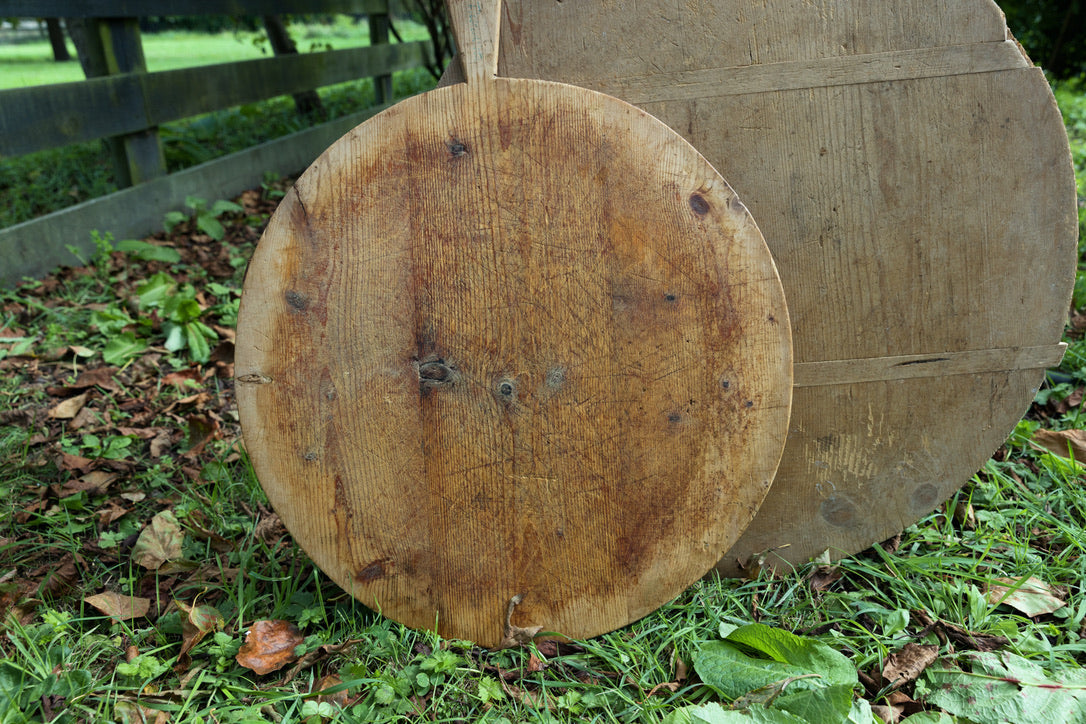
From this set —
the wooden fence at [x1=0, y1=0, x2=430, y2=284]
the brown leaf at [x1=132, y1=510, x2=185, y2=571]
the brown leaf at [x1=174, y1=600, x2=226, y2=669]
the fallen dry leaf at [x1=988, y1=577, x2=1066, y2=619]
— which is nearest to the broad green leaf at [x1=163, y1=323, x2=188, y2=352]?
the wooden fence at [x1=0, y1=0, x2=430, y2=284]

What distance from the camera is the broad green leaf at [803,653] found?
144 cm

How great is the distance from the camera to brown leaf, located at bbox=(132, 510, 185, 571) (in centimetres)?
182

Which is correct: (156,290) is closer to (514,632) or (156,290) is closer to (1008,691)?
(514,632)

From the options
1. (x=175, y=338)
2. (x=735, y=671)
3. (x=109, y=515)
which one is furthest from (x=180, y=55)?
(x=735, y=671)

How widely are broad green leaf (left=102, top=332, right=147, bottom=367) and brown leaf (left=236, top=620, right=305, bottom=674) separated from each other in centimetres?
152

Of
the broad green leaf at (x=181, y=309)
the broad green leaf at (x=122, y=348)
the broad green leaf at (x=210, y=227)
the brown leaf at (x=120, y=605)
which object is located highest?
the broad green leaf at (x=210, y=227)

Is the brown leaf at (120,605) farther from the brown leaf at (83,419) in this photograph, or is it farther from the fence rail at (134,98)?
the fence rail at (134,98)

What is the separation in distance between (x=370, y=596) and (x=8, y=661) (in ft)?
2.22

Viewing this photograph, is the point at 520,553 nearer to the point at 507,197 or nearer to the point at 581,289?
the point at 581,289

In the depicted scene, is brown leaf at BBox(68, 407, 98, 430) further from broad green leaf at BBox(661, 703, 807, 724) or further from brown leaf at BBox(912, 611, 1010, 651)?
brown leaf at BBox(912, 611, 1010, 651)

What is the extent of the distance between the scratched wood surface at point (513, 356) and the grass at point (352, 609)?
133 millimetres

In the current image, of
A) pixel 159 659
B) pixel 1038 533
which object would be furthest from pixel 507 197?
pixel 1038 533

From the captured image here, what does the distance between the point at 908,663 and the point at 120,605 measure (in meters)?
1.67

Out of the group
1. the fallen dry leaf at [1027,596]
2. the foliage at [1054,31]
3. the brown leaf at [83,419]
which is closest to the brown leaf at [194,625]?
the brown leaf at [83,419]
